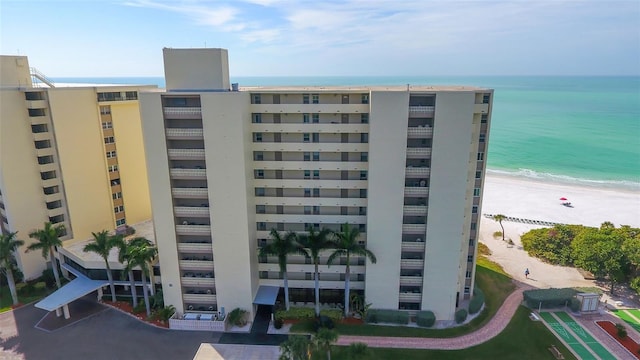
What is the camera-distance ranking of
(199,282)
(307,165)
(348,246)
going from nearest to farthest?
(348,246)
(307,165)
(199,282)

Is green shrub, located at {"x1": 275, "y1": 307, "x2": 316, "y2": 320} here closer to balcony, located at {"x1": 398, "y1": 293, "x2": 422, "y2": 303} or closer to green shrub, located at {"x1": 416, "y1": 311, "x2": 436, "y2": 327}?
balcony, located at {"x1": 398, "y1": 293, "x2": 422, "y2": 303}

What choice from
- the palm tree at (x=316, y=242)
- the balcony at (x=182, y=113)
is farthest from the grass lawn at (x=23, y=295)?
the palm tree at (x=316, y=242)

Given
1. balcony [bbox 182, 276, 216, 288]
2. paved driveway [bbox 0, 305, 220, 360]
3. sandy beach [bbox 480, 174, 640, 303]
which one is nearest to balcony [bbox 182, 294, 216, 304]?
balcony [bbox 182, 276, 216, 288]

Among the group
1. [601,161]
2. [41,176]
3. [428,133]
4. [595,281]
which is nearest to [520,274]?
[595,281]

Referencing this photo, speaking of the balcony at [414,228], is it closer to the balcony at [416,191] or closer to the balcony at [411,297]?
the balcony at [416,191]

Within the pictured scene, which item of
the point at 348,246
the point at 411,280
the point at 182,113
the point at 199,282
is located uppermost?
the point at 182,113

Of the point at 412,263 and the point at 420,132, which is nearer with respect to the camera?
the point at 420,132

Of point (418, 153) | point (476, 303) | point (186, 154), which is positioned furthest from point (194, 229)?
point (476, 303)

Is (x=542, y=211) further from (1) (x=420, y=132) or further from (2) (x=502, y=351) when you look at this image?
(1) (x=420, y=132)
